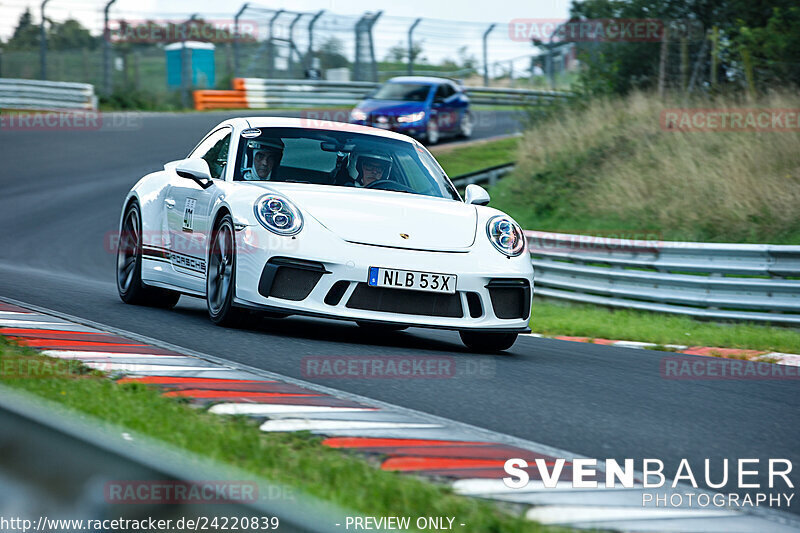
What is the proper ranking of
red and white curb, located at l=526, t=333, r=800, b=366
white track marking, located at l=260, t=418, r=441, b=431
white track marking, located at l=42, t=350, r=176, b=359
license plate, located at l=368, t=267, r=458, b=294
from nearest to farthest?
1. white track marking, located at l=260, t=418, r=441, b=431
2. white track marking, located at l=42, t=350, r=176, b=359
3. license plate, located at l=368, t=267, r=458, b=294
4. red and white curb, located at l=526, t=333, r=800, b=366

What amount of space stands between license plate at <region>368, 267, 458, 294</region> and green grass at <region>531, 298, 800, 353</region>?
3249 mm

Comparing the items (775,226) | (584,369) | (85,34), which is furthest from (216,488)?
(85,34)

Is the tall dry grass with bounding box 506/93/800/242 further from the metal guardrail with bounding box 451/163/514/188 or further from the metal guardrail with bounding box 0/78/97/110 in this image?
the metal guardrail with bounding box 0/78/97/110

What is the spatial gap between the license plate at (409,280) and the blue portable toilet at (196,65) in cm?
2711

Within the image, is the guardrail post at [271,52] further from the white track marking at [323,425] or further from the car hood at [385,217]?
the white track marking at [323,425]

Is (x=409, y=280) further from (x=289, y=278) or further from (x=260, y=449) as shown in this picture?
(x=260, y=449)

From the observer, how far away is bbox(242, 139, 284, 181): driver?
7.39m

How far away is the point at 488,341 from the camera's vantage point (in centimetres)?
734

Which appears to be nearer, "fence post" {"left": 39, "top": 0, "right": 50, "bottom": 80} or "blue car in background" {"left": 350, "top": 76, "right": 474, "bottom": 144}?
"blue car in background" {"left": 350, "top": 76, "right": 474, "bottom": 144}

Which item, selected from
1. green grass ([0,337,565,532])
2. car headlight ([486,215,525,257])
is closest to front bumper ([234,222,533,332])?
car headlight ([486,215,525,257])

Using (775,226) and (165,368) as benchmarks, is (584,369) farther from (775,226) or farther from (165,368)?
(775,226)

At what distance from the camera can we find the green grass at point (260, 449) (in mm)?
3068

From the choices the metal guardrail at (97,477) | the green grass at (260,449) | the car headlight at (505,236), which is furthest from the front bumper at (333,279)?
the metal guardrail at (97,477)

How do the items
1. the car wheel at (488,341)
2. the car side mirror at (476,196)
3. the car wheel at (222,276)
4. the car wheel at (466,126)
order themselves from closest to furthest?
1. the car wheel at (222,276)
2. the car wheel at (488,341)
3. the car side mirror at (476,196)
4. the car wheel at (466,126)
